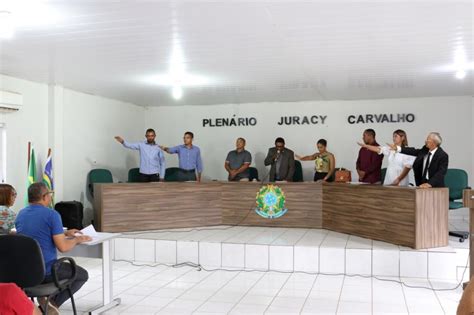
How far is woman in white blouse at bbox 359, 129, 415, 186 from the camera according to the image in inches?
244

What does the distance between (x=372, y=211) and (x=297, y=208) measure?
1480 millimetres

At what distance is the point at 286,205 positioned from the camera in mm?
7707

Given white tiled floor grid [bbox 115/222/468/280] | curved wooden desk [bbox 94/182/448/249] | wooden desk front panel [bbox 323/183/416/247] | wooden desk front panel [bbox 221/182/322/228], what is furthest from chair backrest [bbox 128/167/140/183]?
wooden desk front panel [bbox 323/183/416/247]

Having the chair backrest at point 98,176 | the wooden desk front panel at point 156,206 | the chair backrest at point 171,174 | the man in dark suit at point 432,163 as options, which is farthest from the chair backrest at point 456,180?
the chair backrest at point 98,176

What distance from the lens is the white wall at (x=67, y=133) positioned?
742 cm

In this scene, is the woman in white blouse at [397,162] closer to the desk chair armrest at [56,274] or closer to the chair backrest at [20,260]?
the desk chair armrest at [56,274]

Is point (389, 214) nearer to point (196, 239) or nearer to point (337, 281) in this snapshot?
point (337, 281)

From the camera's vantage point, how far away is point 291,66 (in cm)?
655

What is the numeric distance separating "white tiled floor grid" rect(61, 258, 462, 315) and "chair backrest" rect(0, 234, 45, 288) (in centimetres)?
128

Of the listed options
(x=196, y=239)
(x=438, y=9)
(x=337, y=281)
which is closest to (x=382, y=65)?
(x=438, y=9)

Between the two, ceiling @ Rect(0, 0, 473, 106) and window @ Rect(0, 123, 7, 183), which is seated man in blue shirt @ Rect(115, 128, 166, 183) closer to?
ceiling @ Rect(0, 0, 473, 106)

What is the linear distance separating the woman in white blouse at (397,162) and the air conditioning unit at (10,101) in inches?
204

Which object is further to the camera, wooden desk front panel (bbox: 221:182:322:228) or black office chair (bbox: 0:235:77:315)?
wooden desk front panel (bbox: 221:182:322:228)

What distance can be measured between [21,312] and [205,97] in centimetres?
795
